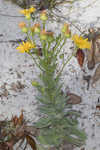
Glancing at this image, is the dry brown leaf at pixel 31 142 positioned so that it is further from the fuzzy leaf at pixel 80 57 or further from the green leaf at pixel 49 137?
the fuzzy leaf at pixel 80 57

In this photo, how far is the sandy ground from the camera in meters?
1.34

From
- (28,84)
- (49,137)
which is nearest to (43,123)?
(49,137)

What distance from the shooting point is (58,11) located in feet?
5.51

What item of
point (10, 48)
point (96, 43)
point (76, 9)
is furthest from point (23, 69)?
point (76, 9)

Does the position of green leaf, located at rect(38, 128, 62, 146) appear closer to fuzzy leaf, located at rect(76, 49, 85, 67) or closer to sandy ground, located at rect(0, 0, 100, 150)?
sandy ground, located at rect(0, 0, 100, 150)

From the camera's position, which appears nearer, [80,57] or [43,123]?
[43,123]

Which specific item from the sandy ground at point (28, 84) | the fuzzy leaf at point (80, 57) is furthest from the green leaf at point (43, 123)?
the fuzzy leaf at point (80, 57)

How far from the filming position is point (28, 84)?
1.41m

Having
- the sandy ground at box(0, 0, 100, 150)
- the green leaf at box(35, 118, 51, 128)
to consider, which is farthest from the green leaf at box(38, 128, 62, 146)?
the sandy ground at box(0, 0, 100, 150)

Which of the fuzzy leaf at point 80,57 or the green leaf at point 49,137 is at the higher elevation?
the fuzzy leaf at point 80,57

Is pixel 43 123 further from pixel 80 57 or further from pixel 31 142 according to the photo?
pixel 80 57

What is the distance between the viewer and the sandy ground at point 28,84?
134cm

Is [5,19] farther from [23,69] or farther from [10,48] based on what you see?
[23,69]

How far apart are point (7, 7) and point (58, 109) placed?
1003mm
